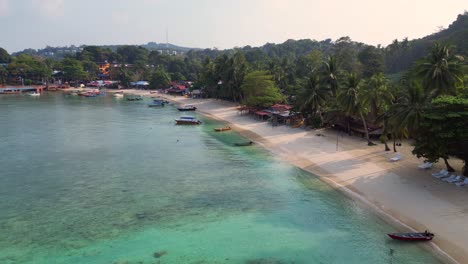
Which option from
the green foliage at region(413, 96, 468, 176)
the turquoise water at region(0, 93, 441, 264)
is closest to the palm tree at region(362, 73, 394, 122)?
the green foliage at region(413, 96, 468, 176)

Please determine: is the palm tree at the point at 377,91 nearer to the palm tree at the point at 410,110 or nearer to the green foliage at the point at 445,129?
the palm tree at the point at 410,110

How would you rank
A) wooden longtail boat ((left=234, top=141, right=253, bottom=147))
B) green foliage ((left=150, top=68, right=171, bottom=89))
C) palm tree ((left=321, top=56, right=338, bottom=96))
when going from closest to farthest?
wooden longtail boat ((left=234, top=141, right=253, bottom=147)) < palm tree ((left=321, top=56, right=338, bottom=96)) < green foliage ((left=150, top=68, right=171, bottom=89))

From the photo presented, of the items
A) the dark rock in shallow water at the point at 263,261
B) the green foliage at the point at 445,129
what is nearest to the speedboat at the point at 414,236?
Result: the dark rock in shallow water at the point at 263,261

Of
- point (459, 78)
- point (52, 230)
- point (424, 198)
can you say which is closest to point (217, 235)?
point (52, 230)

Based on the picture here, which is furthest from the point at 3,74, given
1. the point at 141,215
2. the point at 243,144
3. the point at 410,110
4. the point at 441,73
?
the point at 441,73

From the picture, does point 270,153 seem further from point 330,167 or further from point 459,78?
point 459,78

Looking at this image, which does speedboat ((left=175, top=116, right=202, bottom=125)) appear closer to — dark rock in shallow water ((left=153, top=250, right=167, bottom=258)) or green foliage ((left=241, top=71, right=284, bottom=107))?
green foliage ((left=241, top=71, right=284, bottom=107))
